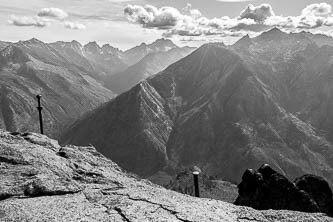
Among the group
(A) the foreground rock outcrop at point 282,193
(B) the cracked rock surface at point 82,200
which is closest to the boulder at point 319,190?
(A) the foreground rock outcrop at point 282,193

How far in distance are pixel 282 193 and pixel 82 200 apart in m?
56.0

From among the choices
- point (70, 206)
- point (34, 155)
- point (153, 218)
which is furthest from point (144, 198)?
point (34, 155)

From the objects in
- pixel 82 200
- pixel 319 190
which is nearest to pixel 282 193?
pixel 319 190

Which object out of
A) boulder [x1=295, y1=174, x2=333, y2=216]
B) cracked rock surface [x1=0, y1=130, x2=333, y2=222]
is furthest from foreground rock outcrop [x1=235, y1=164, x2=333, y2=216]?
cracked rock surface [x1=0, y1=130, x2=333, y2=222]

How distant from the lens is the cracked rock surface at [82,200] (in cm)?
2114

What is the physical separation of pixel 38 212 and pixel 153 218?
22.3 ft

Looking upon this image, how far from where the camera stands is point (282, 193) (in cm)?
7075

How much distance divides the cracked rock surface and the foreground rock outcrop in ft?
157

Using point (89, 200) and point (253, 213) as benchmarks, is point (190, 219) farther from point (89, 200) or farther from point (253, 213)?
point (89, 200)

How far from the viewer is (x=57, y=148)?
3697cm

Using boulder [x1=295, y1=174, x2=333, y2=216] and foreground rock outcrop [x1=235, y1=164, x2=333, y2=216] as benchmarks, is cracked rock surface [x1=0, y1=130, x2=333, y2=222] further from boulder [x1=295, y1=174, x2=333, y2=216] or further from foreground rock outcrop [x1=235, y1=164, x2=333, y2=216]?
boulder [x1=295, y1=174, x2=333, y2=216]

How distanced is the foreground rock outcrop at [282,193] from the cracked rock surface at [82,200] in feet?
157

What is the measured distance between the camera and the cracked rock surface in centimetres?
2114

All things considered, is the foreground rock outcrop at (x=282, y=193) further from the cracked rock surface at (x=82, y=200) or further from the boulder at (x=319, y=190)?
the cracked rock surface at (x=82, y=200)
